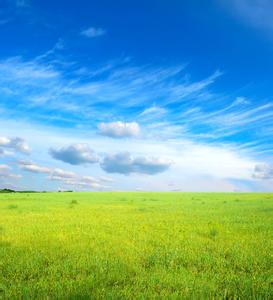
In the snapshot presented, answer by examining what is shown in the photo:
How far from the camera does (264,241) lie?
1176 centimetres

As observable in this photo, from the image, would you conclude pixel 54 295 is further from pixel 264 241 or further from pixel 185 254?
pixel 264 241

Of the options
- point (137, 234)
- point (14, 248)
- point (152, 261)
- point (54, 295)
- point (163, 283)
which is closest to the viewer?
point (54, 295)

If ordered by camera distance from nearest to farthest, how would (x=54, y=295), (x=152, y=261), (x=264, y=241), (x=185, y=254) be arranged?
(x=54, y=295) → (x=152, y=261) → (x=185, y=254) → (x=264, y=241)

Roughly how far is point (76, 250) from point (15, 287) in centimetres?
321

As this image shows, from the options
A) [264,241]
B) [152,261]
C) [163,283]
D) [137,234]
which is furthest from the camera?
[137,234]

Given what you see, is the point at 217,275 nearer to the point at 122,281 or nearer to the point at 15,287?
the point at 122,281

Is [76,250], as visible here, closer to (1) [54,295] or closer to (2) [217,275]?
(1) [54,295]

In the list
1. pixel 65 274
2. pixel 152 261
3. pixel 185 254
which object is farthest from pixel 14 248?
pixel 185 254

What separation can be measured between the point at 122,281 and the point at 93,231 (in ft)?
21.2

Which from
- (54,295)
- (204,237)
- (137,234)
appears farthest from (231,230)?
(54,295)

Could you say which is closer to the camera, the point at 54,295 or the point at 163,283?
the point at 54,295

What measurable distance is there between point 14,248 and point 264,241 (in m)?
8.00

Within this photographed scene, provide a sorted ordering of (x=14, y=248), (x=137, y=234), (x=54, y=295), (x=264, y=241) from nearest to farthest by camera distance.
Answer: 1. (x=54, y=295)
2. (x=14, y=248)
3. (x=264, y=241)
4. (x=137, y=234)

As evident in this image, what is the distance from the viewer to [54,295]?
21.1 ft
